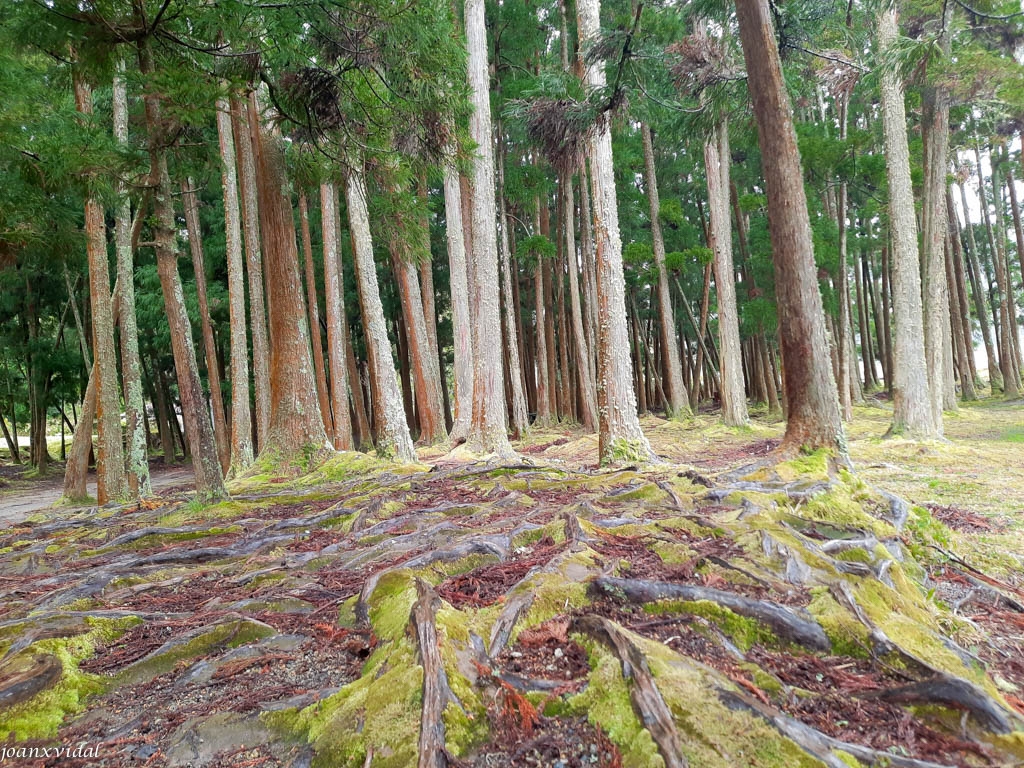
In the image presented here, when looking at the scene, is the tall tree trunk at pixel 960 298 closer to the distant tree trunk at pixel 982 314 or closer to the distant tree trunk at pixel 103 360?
the distant tree trunk at pixel 982 314

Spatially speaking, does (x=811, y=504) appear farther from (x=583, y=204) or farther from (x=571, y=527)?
(x=583, y=204)

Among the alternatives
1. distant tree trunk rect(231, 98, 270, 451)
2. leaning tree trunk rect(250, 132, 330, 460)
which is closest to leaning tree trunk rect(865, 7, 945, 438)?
leaning tree trunk rect(250, 132, 330, 460)

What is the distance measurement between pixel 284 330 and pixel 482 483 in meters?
4.29

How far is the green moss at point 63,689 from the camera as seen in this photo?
194cm

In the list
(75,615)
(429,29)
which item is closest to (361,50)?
(429,29)

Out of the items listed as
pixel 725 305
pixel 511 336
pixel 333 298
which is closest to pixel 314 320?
pixel 333 298

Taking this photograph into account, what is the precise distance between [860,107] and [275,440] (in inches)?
734

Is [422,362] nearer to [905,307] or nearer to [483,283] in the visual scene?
[483,283]

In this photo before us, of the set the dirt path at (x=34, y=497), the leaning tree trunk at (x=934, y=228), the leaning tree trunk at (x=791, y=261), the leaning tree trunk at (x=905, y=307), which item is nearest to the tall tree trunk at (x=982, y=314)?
the leaning tree trunk at (x=934, y=228)

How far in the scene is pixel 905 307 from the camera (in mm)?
8758

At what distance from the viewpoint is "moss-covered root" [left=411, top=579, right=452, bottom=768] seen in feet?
5.14

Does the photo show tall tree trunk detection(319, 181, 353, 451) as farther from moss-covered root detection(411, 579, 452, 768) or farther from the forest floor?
moss-covered root detection(411, 579, 452, 768)

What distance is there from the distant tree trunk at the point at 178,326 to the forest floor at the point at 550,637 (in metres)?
1.32

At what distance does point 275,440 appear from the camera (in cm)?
848
